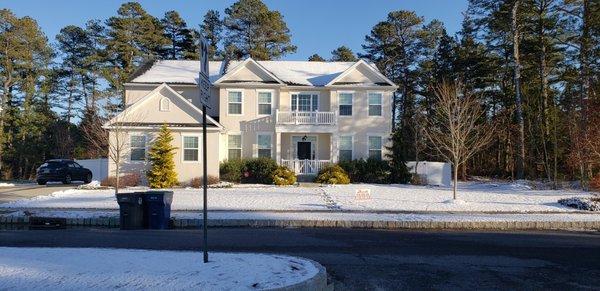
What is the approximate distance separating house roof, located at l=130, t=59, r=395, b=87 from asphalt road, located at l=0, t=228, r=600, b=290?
67.4 feet

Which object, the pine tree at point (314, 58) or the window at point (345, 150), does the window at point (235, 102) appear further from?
the pine tree at point (314, 58)

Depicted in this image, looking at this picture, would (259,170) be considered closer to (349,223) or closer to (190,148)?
(190,148)

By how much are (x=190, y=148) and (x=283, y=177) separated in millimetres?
5495

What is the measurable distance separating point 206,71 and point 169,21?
54.9m

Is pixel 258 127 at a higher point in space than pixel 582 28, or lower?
lower

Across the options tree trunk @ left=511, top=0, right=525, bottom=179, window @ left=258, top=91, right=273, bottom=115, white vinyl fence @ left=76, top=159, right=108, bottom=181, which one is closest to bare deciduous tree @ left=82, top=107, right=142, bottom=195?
white vinyl fence @ left=76, top=159, right=108, bottom=181

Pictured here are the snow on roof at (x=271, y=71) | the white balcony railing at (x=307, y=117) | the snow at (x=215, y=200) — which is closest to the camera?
the snow at (x=215, y=200)

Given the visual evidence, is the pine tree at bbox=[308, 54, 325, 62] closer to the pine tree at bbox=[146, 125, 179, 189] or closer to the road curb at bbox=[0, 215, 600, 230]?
the pine tree at bbox=[146, 125, 179, 189]

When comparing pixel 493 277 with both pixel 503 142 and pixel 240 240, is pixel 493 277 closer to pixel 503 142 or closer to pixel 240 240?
pixel 240 240

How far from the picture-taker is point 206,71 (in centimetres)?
742

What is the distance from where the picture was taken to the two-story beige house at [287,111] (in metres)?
31.4

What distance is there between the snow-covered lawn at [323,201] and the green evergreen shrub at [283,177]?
326 cm

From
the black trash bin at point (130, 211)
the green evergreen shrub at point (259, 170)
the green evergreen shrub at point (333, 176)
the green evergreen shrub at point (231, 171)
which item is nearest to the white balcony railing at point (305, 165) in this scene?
the green evergreen shrub at point (333, 176)

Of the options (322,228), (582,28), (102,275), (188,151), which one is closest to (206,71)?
(102,275)
